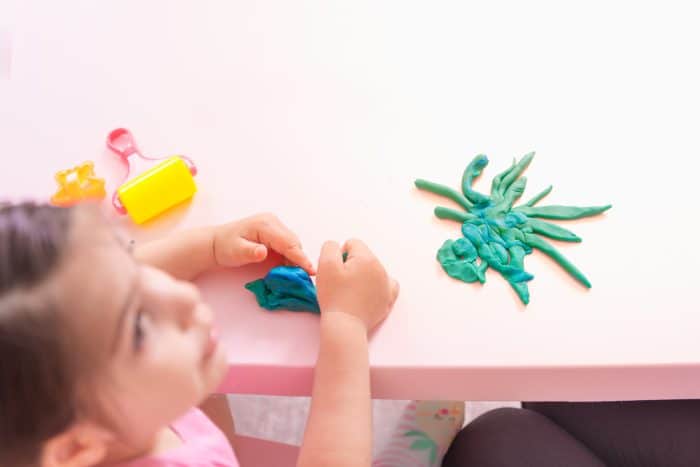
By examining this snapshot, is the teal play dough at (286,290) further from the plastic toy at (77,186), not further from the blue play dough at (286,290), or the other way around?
the plastic toy at (77,186)

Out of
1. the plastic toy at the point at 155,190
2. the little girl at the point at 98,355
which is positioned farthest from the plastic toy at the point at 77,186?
the little girl at the point at 98,355

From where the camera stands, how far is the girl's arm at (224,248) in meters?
0.56

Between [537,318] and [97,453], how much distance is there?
1.22 ft

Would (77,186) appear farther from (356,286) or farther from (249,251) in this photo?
(356,286)

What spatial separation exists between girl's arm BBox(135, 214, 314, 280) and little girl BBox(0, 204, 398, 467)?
4.0 inches

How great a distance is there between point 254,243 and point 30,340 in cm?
26

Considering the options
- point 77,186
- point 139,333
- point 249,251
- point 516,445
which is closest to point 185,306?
point 139,333

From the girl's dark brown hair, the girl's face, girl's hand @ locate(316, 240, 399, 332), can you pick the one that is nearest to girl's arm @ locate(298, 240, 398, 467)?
girl's hand @ locate(316, 240, 399, 332)

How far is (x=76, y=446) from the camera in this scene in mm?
369

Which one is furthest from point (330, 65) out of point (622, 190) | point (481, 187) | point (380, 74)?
point (622, 190)

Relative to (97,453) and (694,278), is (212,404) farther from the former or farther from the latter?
(694,278)

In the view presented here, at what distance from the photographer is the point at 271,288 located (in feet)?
1.83

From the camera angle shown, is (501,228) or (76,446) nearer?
(76,446)

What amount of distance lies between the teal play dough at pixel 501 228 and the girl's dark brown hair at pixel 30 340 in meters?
0.35
